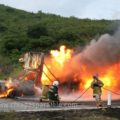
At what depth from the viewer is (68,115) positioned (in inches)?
1109

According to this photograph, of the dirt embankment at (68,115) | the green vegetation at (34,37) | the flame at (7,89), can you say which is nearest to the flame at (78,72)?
the flame at (7,89)

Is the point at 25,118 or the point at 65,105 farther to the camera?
the point at 65,105

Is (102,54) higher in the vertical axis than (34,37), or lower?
lower

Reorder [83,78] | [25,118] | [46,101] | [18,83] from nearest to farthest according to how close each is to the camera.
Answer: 1. [25,118]
2. [46,101]
3. [18,83]
4. [83,78]

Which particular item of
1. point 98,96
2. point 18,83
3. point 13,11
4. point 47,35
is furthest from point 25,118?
point 13,11

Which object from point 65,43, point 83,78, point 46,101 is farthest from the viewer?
point 65,43

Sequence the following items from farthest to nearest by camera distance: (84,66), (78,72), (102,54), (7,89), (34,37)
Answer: (34,37) → (102,54) → (84,66) → (78,72) → (7,89)

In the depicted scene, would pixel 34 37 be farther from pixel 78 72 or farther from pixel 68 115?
pixel 68 115

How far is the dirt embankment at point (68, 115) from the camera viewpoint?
26.8 m

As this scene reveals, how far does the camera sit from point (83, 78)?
43438 mm

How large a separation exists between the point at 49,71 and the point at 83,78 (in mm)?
3332

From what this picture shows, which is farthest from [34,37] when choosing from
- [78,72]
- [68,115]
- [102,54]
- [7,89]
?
[68,115]

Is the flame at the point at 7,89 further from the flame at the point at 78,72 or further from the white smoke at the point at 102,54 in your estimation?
the white smoke at the point at 102,54

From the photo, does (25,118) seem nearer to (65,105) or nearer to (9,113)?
(9,113)
